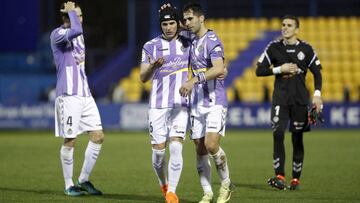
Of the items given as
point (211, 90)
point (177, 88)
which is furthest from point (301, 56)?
point (177, 88)

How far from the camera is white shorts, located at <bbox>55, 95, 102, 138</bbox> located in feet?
38.0

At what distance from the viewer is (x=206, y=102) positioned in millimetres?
10352

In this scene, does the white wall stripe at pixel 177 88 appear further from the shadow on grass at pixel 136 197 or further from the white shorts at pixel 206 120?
the shadow on grass at pixel 136 197

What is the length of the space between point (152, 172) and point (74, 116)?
3.41 meters

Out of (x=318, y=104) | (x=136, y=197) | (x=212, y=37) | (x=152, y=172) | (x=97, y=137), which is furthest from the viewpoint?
(x=152, y=172)

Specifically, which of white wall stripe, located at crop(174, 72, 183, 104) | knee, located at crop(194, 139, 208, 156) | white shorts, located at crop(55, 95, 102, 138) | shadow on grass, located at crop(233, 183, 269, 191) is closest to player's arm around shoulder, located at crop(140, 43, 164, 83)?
white wall stripe, located at crop(174, 72, 183, 104)

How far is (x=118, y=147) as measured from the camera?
842 inches

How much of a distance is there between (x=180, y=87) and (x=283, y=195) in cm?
230

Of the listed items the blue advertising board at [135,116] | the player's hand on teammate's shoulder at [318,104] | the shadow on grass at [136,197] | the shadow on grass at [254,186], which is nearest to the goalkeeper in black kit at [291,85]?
the player's hand on teammate's shoulder at [318,104]

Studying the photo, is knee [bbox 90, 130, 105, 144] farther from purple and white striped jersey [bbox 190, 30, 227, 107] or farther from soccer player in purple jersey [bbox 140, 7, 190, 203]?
purple and white striped jersey [bbox 190, 30, 227, 107]

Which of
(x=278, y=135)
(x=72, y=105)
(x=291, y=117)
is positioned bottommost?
(x=278, y=135)

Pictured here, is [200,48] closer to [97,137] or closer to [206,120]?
[206,120]

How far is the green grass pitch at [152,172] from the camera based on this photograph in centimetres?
1124

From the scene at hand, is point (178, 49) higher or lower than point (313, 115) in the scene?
higher
